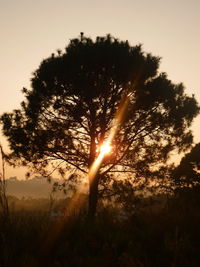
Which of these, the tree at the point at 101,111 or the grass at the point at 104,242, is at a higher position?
the tree at the point at 101,111

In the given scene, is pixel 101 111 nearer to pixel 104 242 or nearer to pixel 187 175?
pixel 187 175

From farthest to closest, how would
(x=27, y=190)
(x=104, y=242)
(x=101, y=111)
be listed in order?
1. (x=27, y=190)
2. (x=101, y=111)
3. (x=104, y=242)

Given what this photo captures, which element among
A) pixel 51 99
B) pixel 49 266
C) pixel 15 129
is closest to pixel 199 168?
pixel 51 99

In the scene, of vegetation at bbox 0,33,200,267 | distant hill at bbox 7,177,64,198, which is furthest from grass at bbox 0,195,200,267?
distant hill at bbox 7,177,64,198

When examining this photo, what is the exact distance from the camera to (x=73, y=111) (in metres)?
13.0

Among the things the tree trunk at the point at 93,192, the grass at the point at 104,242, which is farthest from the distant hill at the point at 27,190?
the grass at the point at 104,242

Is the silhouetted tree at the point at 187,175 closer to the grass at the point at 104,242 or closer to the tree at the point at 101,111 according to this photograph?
the tree at the point at 101,111

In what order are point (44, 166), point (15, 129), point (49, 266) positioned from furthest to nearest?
point (44, 166) < point (15, 129) < point (49, 266)

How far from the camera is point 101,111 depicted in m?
13.1

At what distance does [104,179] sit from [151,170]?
241 centimetres

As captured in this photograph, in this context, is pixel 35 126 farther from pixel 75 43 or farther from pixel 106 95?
pixel 75 43

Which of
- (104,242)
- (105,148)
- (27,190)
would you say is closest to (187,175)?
A: (105,148)

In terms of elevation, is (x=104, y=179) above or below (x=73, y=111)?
below

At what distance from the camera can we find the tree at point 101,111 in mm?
12789
